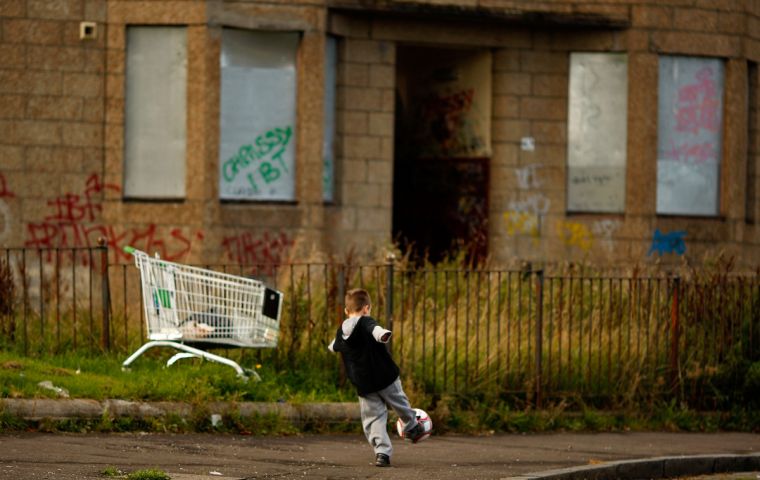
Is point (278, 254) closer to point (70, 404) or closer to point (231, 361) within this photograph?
point (231, 361)

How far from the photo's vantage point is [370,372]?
10250 mm

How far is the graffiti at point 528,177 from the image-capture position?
2047cm

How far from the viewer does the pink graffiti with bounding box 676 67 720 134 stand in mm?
20891

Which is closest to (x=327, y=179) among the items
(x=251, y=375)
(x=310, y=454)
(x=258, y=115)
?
(x=258, y=115)

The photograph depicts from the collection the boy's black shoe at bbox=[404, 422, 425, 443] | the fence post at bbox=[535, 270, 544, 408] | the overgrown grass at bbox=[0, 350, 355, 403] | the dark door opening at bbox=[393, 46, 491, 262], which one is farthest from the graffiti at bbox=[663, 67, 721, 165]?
the boy's black shoe at bbox=[404, 422, 425, 443]

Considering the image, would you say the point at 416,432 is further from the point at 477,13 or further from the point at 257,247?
the point at 477,13

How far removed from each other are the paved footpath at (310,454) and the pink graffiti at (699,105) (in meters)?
8.98

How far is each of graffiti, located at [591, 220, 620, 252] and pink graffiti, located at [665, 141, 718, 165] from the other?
50.3 inches

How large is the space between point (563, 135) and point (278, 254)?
446 cm

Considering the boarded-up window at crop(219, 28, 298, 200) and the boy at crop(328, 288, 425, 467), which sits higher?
the boarded-up window at crop(219, 28, 298, 200)

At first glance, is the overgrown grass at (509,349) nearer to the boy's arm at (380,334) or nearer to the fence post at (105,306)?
the fence post at (105,306)

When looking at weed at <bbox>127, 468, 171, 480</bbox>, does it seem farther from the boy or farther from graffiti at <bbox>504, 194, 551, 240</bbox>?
graffiti at <bbox>504, 194, 551, 240</bbox>

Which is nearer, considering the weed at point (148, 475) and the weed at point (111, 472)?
the weed at point (148, 475)

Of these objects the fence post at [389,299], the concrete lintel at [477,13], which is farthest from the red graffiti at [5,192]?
the fence post at [389,299]
